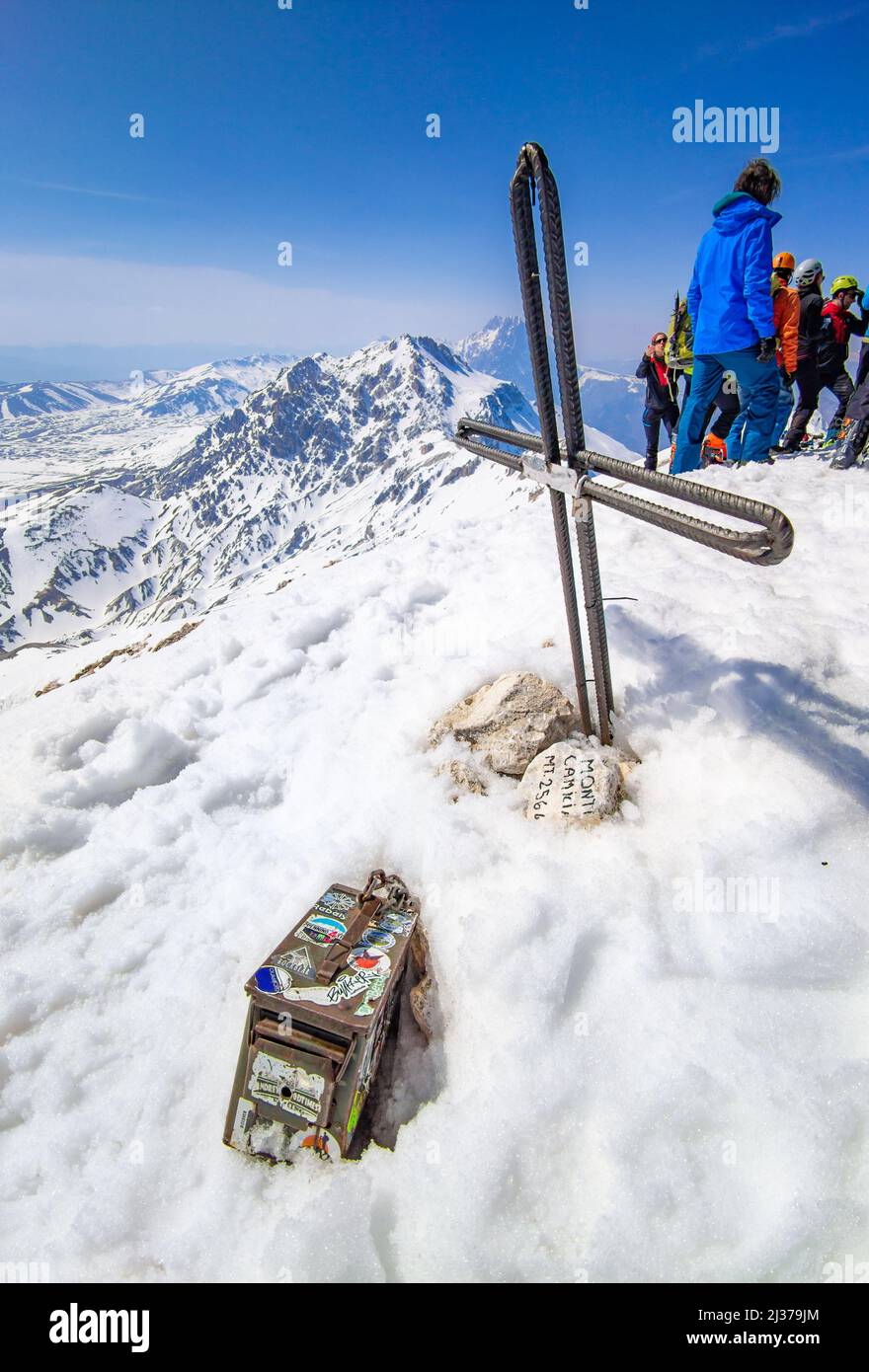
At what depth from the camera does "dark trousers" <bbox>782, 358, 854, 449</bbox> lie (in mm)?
12312

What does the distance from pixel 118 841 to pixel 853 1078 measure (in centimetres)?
572

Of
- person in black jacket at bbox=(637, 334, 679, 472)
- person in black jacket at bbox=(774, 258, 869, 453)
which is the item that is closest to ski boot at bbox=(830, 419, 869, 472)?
person in black jacket at bbox=(774, 258, 869, 453)

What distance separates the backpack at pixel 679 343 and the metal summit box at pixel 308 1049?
46.9 ft

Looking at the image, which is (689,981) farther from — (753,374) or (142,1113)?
(753,374)

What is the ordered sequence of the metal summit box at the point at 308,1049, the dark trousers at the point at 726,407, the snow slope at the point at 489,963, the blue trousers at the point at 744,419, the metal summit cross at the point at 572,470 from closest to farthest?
the metal summit cross at the point at 572,470, the snow slope at the point at 489,963, the metal summit box at the point at 308,1049, the blue trousers at the point at 744,419, the dark trousers at the point at 726,407

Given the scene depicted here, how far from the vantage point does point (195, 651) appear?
794 cm

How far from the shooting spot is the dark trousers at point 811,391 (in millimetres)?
12312

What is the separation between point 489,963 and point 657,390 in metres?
14.4

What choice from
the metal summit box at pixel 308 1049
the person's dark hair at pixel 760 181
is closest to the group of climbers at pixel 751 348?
the person's dark hair at pixel 760 181

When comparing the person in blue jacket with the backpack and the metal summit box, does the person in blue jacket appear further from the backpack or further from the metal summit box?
the metal summit box

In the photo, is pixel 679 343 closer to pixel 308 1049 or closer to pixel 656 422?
pixel 656 422

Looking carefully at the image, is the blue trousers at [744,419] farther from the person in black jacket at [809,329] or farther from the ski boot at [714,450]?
the person in black jacket at [809,329]

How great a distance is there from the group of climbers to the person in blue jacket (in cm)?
1

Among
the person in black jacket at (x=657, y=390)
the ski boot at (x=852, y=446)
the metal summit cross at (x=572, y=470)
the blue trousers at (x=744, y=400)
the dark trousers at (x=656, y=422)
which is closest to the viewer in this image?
the metal summit cross at (x=572, y=470)
